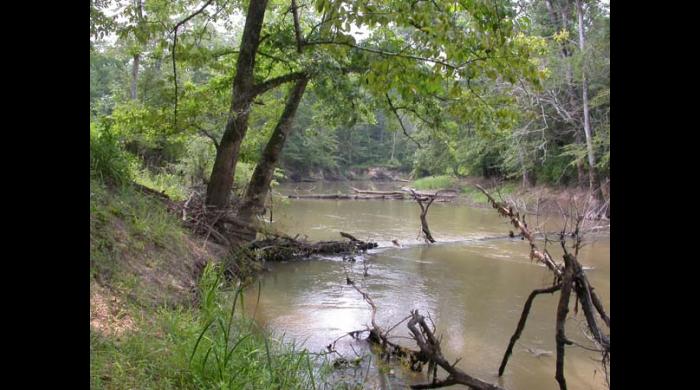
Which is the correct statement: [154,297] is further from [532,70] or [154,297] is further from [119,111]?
[119,111]

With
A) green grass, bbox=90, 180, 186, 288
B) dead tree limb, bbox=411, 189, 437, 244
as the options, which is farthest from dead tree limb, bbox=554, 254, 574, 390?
dead tree limb, bbox=411, 189, 437, 244

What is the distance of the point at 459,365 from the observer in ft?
19.0

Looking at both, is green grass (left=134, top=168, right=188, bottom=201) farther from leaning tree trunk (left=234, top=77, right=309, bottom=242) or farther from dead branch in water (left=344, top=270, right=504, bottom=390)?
dead branch in water (left=344, top=270, right=504, bottom=390)

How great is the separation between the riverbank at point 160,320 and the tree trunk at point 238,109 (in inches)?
75.0

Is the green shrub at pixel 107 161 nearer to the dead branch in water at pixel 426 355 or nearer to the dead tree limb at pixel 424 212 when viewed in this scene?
the dead branch in water at pixel 426 355

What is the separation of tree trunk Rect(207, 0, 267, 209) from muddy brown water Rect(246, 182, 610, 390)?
1.95 metres

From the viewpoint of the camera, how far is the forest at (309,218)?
14.6 ft

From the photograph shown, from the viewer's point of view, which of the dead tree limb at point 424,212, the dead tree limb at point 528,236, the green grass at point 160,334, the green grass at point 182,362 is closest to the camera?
the green grass at point 182,362

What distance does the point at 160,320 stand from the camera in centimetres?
487

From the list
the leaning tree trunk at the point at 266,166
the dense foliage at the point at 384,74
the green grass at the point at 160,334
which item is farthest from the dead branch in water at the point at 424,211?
the green grass at the point at 160,334

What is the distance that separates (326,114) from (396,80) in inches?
263

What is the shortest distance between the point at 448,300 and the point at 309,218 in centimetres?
1049
